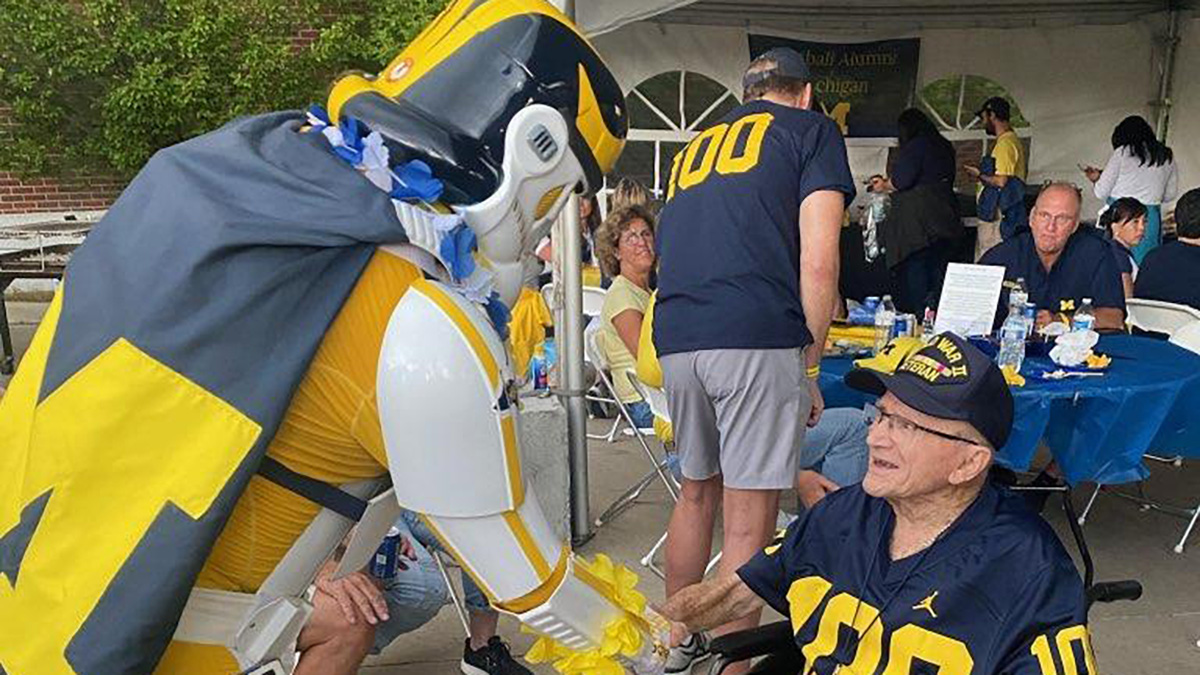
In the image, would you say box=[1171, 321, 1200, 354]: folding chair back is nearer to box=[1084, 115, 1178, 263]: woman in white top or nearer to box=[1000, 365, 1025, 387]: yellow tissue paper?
box=[1000, 365, 1025, 387]: yellow tissue paper

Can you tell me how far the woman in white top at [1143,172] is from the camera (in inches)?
281

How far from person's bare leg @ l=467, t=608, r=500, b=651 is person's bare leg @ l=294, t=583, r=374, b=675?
635mm

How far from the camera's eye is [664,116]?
8.50 meters

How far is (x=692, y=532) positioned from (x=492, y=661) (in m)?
0.73

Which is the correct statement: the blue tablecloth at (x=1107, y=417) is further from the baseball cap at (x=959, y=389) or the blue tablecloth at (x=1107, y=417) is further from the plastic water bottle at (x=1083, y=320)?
the baseball cap at (x=959, y=389)

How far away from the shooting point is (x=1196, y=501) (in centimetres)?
434

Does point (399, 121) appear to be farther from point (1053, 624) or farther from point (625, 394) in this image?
point (625, 394)

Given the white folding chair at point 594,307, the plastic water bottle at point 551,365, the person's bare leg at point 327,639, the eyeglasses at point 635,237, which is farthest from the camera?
the white folding chair at point 594,307

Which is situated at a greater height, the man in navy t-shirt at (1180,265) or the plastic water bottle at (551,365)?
the man in navy t-shirt at (1180,265)

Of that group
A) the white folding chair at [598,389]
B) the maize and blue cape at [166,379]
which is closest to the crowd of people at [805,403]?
the white folding chair at [598,389]

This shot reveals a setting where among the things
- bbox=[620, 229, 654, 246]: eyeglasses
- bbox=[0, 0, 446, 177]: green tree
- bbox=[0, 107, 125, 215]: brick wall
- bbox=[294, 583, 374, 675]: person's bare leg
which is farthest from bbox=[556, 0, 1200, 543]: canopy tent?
bbox=[294, 583, 374, 675]: person's bare leg

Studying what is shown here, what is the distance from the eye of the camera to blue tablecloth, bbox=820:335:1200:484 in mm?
3150

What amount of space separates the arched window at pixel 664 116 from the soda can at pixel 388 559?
589 centimetres

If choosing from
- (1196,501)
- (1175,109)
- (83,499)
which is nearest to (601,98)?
(83,499)
